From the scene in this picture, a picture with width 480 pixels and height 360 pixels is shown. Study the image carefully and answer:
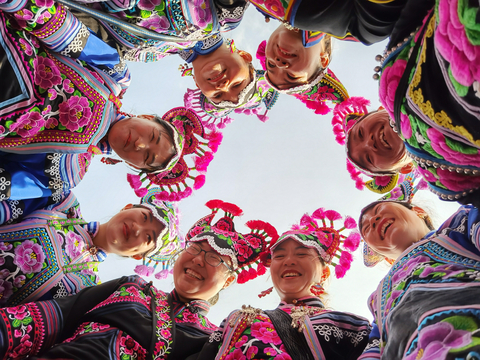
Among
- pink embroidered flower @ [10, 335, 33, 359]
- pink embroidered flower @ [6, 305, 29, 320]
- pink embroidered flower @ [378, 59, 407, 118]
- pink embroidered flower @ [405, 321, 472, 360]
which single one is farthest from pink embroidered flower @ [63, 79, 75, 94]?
pink embroidered flower @ [405, 321, 472, 360]

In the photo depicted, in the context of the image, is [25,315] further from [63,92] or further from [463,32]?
[463,32]

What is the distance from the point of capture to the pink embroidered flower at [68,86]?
6.08 feet

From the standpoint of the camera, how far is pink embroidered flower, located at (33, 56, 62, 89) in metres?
1.74

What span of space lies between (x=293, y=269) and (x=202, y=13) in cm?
185

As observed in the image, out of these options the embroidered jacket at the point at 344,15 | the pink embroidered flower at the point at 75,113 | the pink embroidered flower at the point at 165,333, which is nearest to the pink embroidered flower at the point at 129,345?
the pink embroidered flower at the point at 165,333

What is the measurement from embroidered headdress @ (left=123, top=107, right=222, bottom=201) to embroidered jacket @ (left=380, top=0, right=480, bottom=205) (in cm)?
211

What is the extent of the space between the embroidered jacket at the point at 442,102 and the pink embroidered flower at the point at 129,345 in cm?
175

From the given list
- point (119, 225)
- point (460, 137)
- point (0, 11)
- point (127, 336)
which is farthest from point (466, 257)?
point (0, 11)

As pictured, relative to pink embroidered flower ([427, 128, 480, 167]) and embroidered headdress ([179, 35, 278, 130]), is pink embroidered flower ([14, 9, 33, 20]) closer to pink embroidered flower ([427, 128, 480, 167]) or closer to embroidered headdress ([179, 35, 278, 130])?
embroidered headdress ([179, 35, 278, 130])

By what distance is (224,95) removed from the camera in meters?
2.55

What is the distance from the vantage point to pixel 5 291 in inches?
74.4

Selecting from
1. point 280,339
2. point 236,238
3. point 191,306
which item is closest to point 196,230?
point 236,238

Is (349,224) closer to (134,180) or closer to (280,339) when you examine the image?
(280,339)

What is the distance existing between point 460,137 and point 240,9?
1.61m
